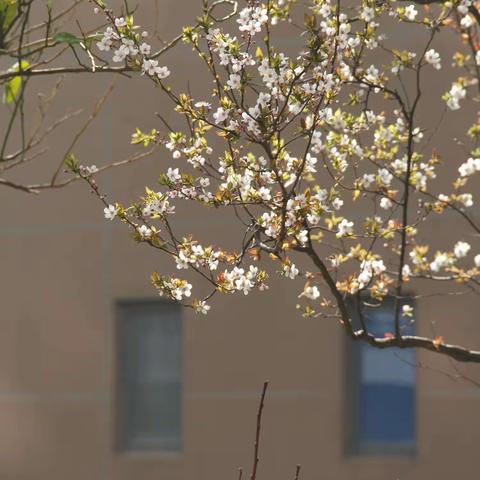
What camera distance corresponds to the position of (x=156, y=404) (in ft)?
54.5

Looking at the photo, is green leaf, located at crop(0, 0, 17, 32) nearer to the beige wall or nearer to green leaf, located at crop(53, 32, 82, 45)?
green leaf, located at crop(53, 32, 82, 45)

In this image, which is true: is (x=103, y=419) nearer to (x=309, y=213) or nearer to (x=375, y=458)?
(x=375, y=458)

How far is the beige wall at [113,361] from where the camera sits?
15211mm

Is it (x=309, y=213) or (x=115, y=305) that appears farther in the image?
(x=115, y=305)

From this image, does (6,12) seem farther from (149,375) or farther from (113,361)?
(149,375)

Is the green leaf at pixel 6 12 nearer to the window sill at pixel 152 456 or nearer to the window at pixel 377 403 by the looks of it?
the window at pixel 377 403

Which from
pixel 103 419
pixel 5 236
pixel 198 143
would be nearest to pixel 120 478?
pixel 103 419

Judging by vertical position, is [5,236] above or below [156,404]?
above

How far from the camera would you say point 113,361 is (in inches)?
648

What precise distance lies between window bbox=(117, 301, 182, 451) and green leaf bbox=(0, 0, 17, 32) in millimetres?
9550

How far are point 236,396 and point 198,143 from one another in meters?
8.98

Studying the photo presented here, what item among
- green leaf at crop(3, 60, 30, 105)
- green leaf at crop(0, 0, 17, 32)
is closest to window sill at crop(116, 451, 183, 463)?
green leaf at crop(3, 60, 30, 105)

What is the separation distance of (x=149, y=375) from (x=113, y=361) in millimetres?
437

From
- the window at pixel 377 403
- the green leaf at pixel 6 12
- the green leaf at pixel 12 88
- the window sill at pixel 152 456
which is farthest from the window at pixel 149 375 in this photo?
the green leaf at pixel 6 12
